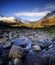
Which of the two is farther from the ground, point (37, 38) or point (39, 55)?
point (37, 38)

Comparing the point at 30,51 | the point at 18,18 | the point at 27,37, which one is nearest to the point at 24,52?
the point at 30,51

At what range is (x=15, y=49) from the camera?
1982 millimetres

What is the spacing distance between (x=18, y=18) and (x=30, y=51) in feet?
2.08

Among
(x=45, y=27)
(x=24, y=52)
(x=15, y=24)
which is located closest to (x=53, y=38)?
(x=45, y=27)

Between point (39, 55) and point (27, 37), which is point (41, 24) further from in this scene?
point (39, 55)

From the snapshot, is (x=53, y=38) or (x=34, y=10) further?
(x=34, y=10)

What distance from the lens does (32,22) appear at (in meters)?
2.38

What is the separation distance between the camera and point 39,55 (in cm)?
202

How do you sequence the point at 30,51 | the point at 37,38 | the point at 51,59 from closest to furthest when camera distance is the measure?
the point at 51,59 < the point at 30,51 < the point at 37,38

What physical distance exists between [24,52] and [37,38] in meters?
0.35

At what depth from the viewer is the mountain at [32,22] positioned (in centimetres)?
230

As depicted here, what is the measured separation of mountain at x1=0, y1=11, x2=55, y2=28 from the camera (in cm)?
230

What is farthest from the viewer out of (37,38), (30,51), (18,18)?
(18,18)

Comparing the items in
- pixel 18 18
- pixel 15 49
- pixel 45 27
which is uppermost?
pixel 18 18
